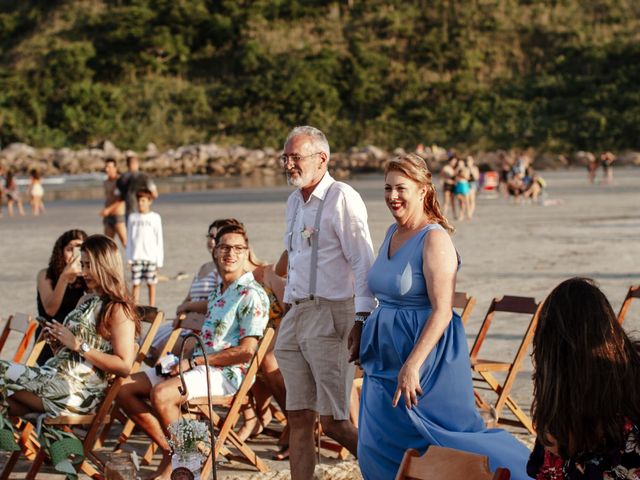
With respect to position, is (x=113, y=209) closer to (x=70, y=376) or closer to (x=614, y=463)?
(x=70, y=376)

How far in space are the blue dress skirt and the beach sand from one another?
1263mm

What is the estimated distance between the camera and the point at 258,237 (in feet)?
69.5

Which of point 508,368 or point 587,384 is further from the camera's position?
point 508,368

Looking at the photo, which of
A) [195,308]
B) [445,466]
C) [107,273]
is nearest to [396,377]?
[445,466]

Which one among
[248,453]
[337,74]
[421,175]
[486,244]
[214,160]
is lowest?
[214,160]

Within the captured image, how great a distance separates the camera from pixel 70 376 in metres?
6.43

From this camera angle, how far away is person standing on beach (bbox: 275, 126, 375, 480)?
5.64 metres

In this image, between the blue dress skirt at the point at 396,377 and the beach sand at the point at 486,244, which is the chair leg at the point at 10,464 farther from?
the blue dress skirt at the point at 396,377

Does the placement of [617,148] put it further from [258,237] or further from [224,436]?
[224,436]

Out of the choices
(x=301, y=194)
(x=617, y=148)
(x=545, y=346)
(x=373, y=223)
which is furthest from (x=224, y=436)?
(x=617, y=148)

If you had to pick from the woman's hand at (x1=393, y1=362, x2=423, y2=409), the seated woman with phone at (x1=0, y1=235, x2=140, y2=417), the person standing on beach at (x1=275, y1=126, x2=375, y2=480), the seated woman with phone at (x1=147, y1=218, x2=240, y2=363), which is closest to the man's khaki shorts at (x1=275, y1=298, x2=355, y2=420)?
the person standing on beach at (x1=275, y1=126, x2=375, y2=480)

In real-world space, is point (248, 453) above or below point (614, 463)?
below

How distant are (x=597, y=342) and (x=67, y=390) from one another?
3.60m

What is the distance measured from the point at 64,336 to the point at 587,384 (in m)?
3.50
